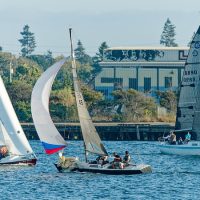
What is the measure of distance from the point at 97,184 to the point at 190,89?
1393 inches

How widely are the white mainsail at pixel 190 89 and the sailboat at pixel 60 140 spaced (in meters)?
27.2

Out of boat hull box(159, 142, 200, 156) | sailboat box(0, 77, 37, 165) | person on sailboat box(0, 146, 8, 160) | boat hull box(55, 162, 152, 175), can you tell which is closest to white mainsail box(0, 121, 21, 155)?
sailboat box(0, 77, 37, 165)

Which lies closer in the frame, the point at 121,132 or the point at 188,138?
the point at 188,138

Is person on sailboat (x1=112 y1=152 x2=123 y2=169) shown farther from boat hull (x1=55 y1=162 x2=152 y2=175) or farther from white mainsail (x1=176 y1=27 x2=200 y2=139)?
white mainsail (x1=176 y1=27 x2=200 y2=139)

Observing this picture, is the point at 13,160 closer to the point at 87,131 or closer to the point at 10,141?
the point at 10,141

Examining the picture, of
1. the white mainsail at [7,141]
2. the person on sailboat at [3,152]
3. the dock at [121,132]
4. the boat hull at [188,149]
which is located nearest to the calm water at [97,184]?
the person on sailboat at [3,152]

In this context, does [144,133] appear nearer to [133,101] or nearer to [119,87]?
[133,101]

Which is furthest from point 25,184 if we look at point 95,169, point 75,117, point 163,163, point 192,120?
point 75,117

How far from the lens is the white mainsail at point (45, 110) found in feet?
281

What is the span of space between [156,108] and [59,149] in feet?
302

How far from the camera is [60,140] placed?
285 ft

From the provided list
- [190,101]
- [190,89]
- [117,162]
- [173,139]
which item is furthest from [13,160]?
[190,89]

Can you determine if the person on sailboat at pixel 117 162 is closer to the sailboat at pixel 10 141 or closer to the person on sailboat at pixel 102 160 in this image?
the person on sailboat at pixel 102 160

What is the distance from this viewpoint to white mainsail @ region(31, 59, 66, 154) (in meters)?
85.6
